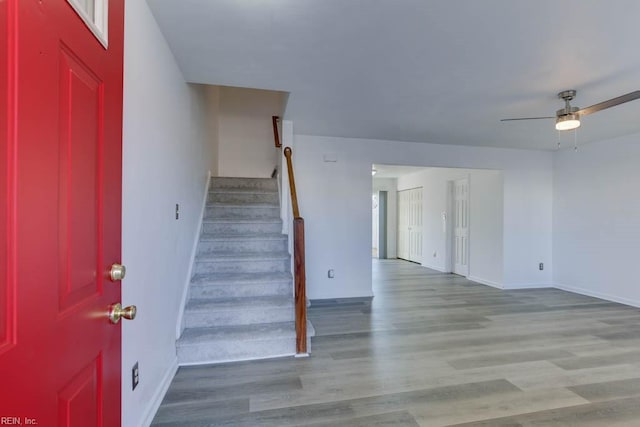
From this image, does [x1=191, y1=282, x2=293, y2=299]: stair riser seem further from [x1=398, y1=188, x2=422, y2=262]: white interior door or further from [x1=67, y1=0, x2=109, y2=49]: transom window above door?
[x1=398, y1=188, x2=422, y2=262]: white interior door

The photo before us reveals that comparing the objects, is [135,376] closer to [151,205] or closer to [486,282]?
[151,205]

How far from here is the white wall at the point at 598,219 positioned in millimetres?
4312

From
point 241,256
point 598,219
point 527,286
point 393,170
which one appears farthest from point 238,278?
point 393,170

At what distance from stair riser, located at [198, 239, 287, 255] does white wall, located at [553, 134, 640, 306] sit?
469 cm

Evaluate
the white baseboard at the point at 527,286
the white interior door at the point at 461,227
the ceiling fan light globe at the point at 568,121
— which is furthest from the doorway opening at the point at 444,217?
the ceiling fan light globe at the point at 568,121

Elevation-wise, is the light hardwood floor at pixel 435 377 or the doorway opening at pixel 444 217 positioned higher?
the doorway opening at pixel 444 217

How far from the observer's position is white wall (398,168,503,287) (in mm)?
5414

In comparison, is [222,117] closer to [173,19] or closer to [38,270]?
[173,19]

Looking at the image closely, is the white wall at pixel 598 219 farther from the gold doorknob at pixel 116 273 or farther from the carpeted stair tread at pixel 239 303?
the gold doorknob at pixel 116 273

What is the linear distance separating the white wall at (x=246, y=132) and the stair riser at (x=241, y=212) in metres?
1.52

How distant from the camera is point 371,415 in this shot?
1.91 meters

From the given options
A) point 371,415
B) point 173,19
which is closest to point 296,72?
point 173,19

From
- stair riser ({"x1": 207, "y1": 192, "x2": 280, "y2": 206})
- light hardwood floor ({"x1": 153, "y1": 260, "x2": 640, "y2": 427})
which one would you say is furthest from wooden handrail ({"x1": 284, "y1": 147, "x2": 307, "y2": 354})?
stair riser ({"x1": 207, "y1": 192, "x2": 280, "y2": 206})

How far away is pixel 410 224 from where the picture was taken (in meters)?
8.66
